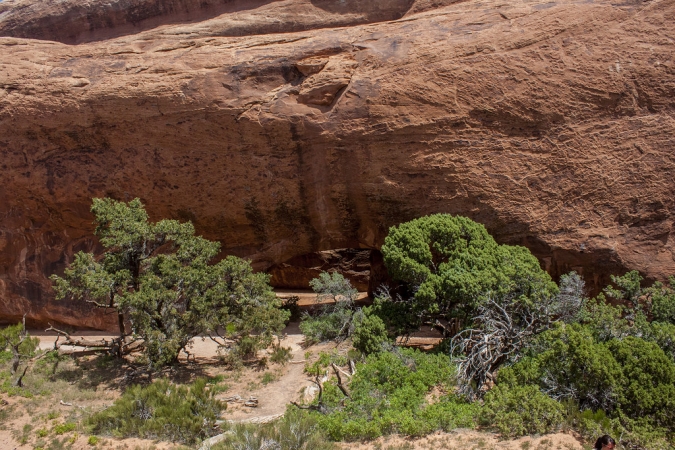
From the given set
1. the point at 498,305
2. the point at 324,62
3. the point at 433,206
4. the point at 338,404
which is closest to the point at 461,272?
the point at 498,305

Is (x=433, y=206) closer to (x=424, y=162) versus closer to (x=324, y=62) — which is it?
(x=424, y=162)

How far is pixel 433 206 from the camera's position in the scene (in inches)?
476

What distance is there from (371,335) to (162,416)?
366 centimetres

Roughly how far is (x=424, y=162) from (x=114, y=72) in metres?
7.16

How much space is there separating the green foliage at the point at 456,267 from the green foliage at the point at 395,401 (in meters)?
1.04

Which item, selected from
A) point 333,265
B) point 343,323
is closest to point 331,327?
point 343,323

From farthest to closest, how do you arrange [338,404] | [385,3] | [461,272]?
1. [385,3]
2. [461,272]
3. [338,404]

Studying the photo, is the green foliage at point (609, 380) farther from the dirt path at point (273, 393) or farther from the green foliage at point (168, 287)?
the green foliage at point (168, 287)

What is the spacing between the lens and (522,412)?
24.7ft

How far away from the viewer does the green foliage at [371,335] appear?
32.8ft

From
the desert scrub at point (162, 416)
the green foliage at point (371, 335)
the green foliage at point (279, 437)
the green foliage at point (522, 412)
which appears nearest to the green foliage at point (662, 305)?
the green foliage at point (522, 412)

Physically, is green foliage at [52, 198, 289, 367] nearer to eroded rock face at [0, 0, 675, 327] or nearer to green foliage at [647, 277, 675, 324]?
eroded rock face at [0, 0, 675, 327]

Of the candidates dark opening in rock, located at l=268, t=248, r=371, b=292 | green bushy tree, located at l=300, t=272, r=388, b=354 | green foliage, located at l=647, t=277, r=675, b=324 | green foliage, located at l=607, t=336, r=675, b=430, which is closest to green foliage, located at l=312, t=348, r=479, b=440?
green bushy tree, located at l=300, t=272, r=388, b=354

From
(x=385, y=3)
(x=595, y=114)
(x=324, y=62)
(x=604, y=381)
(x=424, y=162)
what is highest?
(x=385, y=3)
